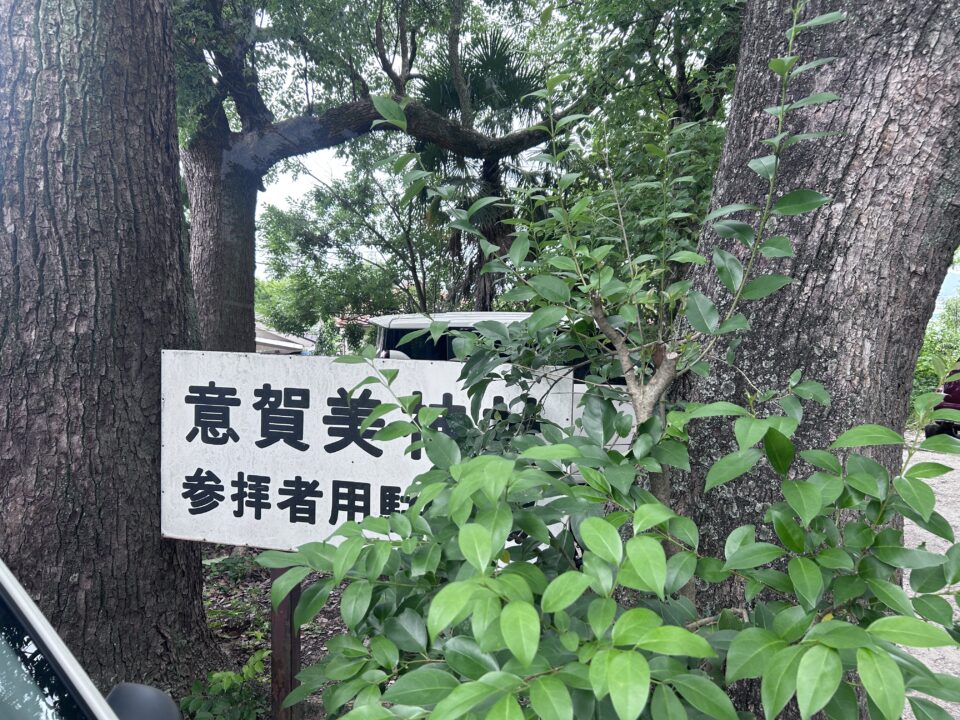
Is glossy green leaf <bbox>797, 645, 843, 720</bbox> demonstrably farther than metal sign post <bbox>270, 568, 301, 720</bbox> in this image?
No

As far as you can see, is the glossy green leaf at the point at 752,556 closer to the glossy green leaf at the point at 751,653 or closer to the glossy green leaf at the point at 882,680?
the glossy green leaf at the point at 751,653

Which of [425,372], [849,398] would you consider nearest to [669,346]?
[849,398]

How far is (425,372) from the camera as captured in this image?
1974 millimetres

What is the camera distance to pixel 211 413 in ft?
7.07

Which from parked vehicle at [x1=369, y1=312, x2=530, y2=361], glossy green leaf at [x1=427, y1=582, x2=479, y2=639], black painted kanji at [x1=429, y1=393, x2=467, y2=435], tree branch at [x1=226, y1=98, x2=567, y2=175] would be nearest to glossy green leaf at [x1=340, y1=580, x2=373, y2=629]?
glossy green leaf at [x1=427, y1=582, x2=479, y2=639]

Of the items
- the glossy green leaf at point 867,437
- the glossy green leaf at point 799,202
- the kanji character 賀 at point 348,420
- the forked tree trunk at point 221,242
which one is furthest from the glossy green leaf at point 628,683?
the forked tree trunk at point 221,242

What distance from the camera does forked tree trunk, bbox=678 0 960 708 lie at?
1363 millimetres

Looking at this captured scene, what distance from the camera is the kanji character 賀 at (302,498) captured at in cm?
209

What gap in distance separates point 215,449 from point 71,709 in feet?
4.06

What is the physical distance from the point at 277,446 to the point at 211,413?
0.83 feet

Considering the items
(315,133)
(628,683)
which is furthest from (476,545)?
(315,133)

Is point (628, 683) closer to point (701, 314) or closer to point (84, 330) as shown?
point (701, 314)

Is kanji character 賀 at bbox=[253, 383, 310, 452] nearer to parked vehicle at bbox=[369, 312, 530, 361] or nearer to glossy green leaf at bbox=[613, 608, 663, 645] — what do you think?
glossy green leaf at bbox=[613, 608, 663, 645]

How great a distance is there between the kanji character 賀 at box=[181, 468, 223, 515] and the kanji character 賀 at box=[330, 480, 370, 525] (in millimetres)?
394
